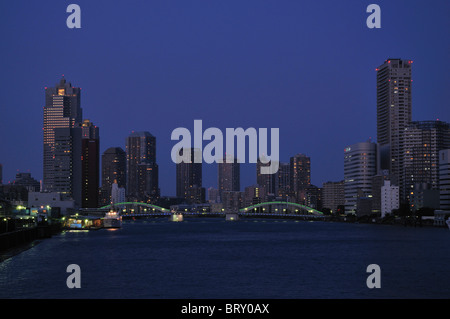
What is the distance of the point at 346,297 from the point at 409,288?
6.36 meters

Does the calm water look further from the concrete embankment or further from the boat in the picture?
the boat

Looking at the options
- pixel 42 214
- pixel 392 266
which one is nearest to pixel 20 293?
pixel 392 266

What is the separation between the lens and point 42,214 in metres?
136

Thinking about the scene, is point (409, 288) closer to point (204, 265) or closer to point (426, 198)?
point (204, 265)

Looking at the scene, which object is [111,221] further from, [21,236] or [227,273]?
[227,273]

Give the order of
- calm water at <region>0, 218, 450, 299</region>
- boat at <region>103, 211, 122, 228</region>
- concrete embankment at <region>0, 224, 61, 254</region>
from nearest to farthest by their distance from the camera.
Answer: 1. calm water at <region>0, 218, 450, 299</region>
2. concrete embankment at <region>0, 224, 61, 254</region>
3. boat at <region>103, 211, 122, 228</region>

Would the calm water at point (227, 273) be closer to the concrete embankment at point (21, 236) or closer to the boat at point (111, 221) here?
the concrete embankment at point (21, 236)

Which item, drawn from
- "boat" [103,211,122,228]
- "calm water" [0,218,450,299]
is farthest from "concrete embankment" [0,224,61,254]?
"boat" [103,211,122,228]

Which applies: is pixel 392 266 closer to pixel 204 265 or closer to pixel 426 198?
pixel 204 265

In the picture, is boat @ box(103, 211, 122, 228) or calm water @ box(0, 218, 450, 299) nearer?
calm water @ box(0, 218, 450, 299)

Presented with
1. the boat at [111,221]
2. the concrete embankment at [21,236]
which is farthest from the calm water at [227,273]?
the boat at [111,221]
